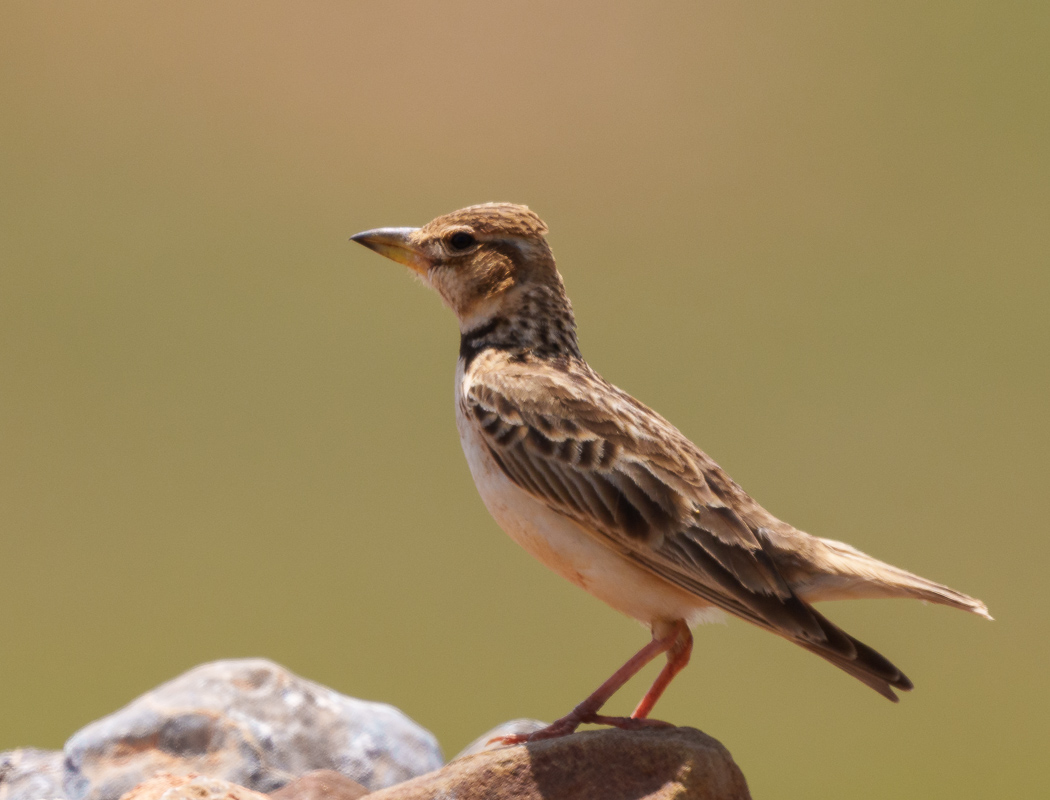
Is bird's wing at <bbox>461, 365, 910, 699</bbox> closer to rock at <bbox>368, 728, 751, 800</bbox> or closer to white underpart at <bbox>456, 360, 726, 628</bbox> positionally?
white underpart at <bbox>456, 360, 726, 628</bbox>

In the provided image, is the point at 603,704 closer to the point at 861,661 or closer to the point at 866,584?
the point at 861,661

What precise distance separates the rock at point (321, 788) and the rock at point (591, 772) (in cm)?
83

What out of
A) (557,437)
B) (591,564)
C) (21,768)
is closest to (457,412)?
(557,437)

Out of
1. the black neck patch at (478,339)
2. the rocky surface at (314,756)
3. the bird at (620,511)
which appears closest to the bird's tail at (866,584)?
the bird at (620,511)

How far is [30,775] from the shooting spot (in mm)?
6457

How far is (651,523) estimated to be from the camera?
5.05m

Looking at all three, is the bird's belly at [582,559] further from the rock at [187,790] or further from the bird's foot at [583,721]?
the rock at [187,790]

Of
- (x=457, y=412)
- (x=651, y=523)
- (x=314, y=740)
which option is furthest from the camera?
(x=314, y=740)

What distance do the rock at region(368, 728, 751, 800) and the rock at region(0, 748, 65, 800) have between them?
234cm

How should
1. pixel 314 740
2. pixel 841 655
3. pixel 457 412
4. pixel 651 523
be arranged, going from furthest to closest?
1. pixel 314 740
2. pixel 457 412
3. pixel 651 523
4. pixel 841 655

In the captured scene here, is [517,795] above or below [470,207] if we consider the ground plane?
below

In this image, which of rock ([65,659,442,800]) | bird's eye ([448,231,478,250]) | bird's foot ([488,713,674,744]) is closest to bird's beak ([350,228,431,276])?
bird's eye ([448,231,478,250])

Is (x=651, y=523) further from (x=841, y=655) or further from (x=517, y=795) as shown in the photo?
(x=517, y=795)

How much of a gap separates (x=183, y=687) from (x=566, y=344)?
3.01 metres
